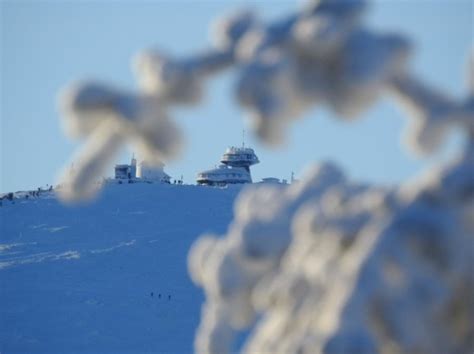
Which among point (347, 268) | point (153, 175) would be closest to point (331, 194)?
point (347, 268)

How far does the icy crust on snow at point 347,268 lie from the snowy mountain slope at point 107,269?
16298mm

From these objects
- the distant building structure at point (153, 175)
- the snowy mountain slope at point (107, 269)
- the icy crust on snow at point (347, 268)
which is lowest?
the snowy mountain slope at point (107, 269)

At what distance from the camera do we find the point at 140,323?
850 inches

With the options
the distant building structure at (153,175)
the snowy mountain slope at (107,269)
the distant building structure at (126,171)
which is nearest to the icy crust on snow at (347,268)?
the snowy mountain slope at (107,269)

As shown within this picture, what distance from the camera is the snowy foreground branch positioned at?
288 centimetres

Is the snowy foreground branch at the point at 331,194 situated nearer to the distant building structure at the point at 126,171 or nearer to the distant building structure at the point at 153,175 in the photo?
the distant building structure at the point at 153,175

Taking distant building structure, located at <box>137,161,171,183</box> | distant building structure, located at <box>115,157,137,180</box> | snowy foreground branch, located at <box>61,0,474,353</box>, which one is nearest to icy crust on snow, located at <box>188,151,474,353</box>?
snowy foreground branch, located at <box>61,0,474,353</box>

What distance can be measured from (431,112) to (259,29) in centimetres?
55

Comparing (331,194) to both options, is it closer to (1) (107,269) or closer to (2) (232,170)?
(1) (107,269)

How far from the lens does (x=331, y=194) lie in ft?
10.9

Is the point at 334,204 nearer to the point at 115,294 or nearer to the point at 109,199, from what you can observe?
the point at 115,294

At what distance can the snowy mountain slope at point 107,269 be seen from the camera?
822 inches

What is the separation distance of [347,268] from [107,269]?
22610 millimetres

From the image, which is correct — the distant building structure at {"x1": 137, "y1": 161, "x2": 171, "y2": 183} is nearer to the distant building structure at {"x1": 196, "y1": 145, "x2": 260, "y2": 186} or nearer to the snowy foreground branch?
the distant building structure at {"x1": 196, "y1": 145, "x2": 260, "y2": 186}
